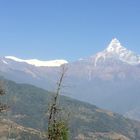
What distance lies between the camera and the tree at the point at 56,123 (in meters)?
54.0

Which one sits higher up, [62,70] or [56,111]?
[62,70]

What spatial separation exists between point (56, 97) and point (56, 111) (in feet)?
5.77

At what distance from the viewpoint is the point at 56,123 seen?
56812 mm

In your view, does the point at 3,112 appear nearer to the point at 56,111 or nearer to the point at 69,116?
the point at 56,111

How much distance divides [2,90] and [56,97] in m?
6.52

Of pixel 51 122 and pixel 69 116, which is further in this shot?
pixel 69 116

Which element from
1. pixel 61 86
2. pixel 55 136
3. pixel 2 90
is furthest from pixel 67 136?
pixel 2 90

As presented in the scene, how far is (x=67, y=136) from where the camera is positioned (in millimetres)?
56625

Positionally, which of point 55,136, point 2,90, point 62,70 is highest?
point 62,70

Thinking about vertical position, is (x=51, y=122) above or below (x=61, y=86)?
below

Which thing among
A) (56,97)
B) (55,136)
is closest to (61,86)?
(56,97)

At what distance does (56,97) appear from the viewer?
54.7 metres

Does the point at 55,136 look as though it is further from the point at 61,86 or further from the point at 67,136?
the point at 61,86

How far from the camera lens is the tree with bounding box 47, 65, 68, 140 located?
54.0 m
